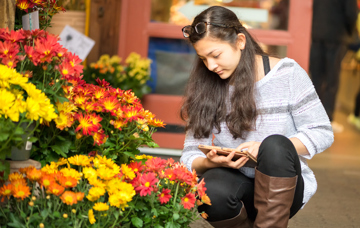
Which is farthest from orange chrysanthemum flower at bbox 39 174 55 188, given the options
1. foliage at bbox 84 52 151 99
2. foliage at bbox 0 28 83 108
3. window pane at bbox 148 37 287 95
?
window pane at bbox 148 37 287 95

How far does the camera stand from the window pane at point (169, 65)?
13.2 ft

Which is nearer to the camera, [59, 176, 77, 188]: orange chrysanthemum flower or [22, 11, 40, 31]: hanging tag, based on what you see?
[59, 176, 77, 188]: orange chrysanthemum flower

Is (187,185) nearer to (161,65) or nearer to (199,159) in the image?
(199,159)

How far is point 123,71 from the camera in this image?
3.86m

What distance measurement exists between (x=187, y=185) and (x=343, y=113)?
770cm

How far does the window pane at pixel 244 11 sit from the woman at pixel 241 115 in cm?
188

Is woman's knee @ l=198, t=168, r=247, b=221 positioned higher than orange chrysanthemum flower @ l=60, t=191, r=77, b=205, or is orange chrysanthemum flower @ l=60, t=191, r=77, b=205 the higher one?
orange chrysanthemum flower @ l=60, t=191, r=77, b=205

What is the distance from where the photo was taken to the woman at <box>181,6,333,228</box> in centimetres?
192

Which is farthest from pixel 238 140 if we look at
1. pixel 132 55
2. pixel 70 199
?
pixel 132 55

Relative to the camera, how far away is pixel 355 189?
3.40 m

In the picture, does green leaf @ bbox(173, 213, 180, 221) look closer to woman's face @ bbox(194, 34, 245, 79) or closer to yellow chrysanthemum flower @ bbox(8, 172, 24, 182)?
yellow chrysanthemum flower @ bbox(8, 172, 24, 182)

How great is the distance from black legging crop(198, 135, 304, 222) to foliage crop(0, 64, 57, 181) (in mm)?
764

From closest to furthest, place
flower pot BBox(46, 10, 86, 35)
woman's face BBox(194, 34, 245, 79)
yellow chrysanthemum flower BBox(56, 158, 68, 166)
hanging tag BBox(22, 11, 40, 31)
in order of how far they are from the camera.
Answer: yellow chrysanthemum flower BBox(56, 158, 68, 166) → hanging tag BBox(22, 11, 40, 31) → woman's face BBox(194, 34, 245, 79) → flower pot BBox(46, 10, 86, 35)

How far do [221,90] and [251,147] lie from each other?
0.31 metres
